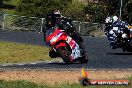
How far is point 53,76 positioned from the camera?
53.4 ft

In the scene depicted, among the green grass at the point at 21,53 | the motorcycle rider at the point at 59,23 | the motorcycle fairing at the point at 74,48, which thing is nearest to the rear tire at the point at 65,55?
the motorcycle fairing at the point at 74,48

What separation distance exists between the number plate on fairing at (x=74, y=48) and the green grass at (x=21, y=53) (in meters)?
2.83

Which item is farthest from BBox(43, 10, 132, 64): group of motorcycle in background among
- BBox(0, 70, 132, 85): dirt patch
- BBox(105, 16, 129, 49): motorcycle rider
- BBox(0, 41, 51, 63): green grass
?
BBox(105, 16, 129, 49): motorcycle rider

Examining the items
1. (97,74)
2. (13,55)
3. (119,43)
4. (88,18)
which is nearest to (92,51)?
(119,43)

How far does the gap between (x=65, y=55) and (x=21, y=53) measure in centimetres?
585

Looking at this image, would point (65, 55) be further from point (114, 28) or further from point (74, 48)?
point (114, 28)

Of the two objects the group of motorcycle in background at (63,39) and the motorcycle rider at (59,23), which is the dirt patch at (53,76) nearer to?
the group of motorcycle in background at (63,39)

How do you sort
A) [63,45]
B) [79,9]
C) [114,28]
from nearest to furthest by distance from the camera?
[63,45]
[114,28]
[79,9]

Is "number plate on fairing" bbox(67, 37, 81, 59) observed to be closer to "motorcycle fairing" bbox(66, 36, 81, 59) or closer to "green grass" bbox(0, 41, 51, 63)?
"motorcycle fairing" bbox(66, 36, 81, 59)

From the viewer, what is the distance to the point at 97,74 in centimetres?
1705

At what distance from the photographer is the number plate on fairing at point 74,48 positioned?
2062 cm

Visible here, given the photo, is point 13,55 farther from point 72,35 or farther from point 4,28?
point 4,28

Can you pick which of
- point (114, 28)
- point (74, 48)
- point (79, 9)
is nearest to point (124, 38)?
point (114, 28)

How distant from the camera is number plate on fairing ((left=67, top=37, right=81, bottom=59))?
67.7ft
